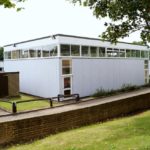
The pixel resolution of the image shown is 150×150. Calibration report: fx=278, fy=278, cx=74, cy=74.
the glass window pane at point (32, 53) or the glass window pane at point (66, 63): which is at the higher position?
the glass window pane at point (32, 53)

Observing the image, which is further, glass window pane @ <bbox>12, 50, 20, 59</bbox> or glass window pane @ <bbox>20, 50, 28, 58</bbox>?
glass window pane @ <bbox>12, 50, 20, 59</bbox>

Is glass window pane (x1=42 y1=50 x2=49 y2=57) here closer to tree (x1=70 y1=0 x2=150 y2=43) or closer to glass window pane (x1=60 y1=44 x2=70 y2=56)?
glass window pane (x1=60 y1=44 x2=70 y2=56)

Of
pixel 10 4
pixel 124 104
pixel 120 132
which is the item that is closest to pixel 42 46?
pixel 124 104

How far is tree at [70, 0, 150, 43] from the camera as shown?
513 inches

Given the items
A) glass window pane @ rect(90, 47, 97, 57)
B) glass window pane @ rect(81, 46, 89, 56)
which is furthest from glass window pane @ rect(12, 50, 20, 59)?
glass window pane @ rect(90, 47, 97, 57)

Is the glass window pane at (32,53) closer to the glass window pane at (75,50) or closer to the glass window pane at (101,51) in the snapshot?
the glass window pane at (75,50)

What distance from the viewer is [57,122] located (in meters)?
11.7

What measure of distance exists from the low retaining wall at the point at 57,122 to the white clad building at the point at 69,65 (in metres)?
8.54

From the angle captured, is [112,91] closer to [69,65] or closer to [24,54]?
[69,65]

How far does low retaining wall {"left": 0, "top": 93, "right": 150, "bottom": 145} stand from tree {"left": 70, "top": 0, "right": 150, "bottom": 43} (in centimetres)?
384

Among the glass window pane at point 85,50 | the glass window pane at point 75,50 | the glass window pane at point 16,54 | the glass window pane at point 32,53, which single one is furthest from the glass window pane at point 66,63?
the glass window pane at point 16,54

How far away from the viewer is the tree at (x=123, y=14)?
13.0m

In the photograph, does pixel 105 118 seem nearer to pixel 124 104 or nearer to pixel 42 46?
pixel 124 104

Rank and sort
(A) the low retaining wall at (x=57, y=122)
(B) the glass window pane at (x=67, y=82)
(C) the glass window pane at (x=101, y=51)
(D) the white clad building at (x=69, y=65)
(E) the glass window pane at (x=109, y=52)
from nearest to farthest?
(A) the low retaining wall at (x=57, y=122)
(D) the white clad building at (x=69, y=65)
(B) the glass window pane at (x=67, y=82)
(C) the glass window pane at (x=101, y=51)
(E) the glass window pane at (x=109, y=52)
